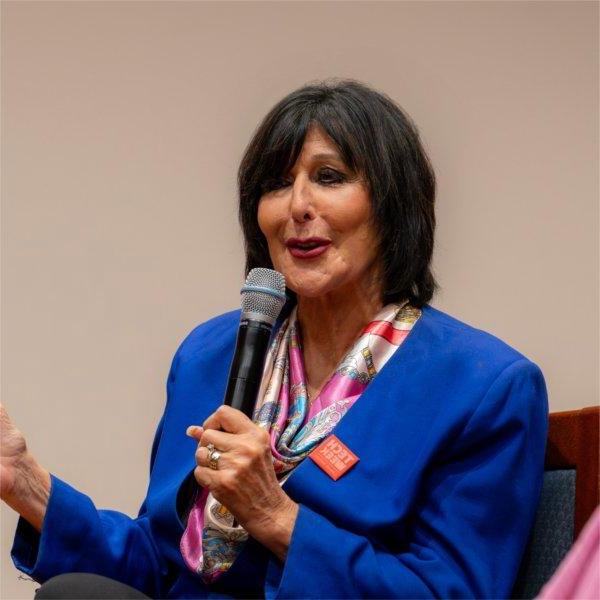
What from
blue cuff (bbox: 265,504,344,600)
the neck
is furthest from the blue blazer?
the neck

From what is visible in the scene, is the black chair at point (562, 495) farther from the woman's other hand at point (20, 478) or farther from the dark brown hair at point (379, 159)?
the woman's other hand at point (20, 478)

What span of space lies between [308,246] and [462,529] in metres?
0.55

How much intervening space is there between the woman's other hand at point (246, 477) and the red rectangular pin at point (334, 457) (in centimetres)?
10

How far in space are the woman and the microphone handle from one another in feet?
0.13

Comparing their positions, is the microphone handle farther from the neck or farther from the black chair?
the black chair

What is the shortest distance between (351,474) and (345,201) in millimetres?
476

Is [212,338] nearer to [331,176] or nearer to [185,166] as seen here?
[331,176]

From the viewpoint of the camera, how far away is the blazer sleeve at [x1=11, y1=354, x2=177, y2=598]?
1.86m

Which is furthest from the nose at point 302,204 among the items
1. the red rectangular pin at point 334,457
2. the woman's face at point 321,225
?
the red rectangular pin at point 334,457

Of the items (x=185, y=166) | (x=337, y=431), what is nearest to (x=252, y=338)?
(x=337, y=431)

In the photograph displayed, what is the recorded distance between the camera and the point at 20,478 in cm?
182

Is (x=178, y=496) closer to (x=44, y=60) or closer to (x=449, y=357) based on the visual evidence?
(x=449, y=357)

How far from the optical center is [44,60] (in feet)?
9.61

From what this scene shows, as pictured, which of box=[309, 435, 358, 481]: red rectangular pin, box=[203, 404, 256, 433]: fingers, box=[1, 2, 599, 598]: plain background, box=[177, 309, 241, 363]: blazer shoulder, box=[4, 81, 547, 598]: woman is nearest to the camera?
box=[203, 404, 256, 433]: fingers
